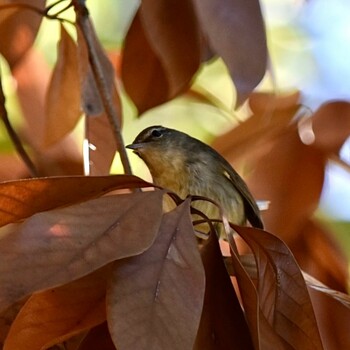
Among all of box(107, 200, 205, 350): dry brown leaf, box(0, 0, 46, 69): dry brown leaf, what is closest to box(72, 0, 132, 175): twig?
box(0, 0, 46, 69): dry brown leaf

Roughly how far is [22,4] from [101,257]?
0.63 m

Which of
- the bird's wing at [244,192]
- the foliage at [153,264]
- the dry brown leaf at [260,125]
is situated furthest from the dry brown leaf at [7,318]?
the bird's wing at [244,192]

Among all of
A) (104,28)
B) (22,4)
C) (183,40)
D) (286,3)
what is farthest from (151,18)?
(286,3)

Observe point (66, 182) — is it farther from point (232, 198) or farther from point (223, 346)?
point (232, 198)

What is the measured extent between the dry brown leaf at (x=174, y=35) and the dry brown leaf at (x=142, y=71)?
88 mm

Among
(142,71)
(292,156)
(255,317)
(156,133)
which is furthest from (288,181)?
(255,317)

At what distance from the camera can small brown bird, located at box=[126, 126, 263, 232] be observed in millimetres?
1768

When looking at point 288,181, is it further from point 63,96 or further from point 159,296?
point 159,296

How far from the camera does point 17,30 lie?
4.54 feet

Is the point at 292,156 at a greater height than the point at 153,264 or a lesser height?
lesser

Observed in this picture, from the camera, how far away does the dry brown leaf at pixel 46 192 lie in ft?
2.76

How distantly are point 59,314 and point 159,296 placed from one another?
95 mm

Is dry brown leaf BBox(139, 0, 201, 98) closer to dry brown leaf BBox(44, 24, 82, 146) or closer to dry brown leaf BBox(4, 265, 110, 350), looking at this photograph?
dry brown leaf BBox(44, 24, 82, 146)

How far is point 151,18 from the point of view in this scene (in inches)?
45.8
